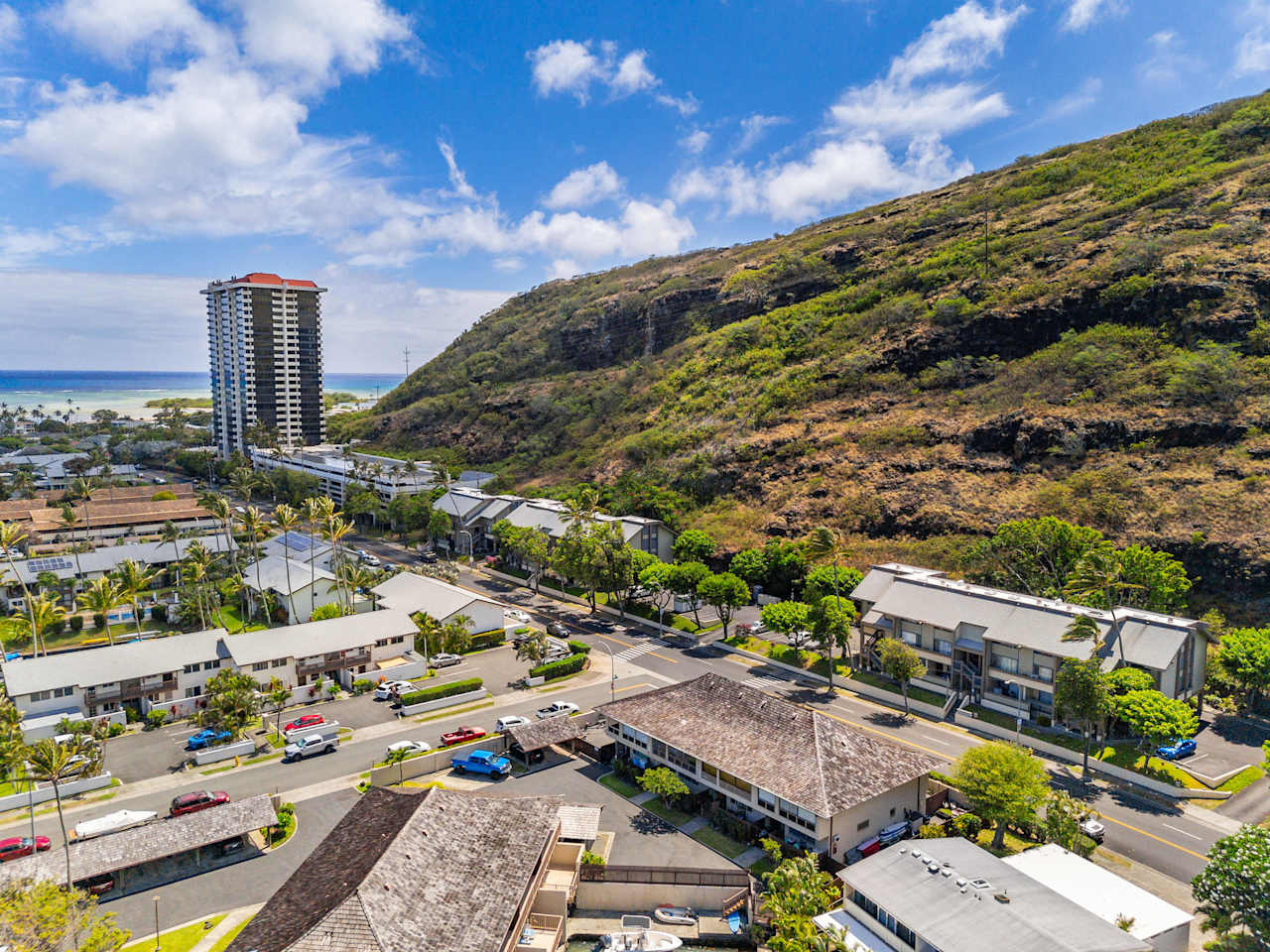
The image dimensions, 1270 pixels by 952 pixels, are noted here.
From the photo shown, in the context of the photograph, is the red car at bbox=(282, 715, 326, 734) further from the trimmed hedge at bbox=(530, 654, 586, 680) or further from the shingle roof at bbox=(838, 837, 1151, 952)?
the shingle roof at bbox=(838, 837, 1151, 952)

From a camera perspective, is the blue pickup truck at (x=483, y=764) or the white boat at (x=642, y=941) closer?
the white boat at (x=642, y=941)

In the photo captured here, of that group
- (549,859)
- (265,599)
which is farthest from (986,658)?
(265,599)

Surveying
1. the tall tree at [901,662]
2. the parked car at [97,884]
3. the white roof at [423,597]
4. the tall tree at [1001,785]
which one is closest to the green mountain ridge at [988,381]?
the tall tree at [901,662]

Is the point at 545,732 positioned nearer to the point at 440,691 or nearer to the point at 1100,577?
the point at 440,691

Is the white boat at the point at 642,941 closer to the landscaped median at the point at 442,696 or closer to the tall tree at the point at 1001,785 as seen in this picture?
the tall tree at the point at 1001,785

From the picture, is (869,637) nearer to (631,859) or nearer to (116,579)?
(631,859)

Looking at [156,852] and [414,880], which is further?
[156,852]

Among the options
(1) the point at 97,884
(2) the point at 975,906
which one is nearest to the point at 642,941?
(2) the point at 975,906
